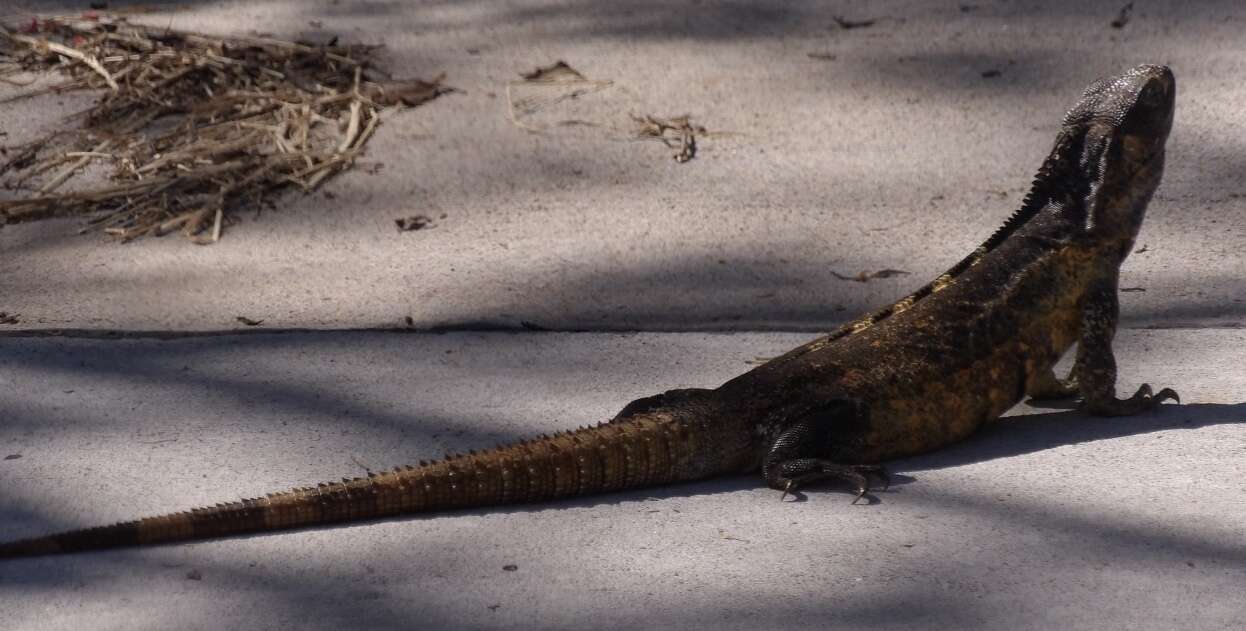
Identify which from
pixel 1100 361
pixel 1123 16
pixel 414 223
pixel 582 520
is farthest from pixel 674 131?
pixel 582 520

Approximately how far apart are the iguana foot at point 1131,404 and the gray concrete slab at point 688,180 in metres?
1.16

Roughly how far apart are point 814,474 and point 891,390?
34 cm

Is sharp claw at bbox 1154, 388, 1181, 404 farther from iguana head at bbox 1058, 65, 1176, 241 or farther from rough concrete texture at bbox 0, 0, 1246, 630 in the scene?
iguana head at bbox 1058, 65, 1176, 241

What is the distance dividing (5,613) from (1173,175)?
5369 mm

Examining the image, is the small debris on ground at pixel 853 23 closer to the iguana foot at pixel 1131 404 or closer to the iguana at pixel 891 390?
the iguana at pixel 891 390

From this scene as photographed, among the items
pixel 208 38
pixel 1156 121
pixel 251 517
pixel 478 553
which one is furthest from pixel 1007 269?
pixel 208 38

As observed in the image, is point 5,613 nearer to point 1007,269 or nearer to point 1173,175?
point 1007,269

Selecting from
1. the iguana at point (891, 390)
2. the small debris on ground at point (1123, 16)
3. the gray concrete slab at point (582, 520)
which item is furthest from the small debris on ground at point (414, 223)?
the small debris on ground at point (1123, 16)

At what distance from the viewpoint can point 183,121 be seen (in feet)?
23.5

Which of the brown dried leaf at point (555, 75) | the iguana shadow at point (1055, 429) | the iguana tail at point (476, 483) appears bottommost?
the iguana tail at point (476, 483)

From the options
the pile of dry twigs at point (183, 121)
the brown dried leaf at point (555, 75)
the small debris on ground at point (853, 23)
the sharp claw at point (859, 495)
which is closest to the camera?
the sharp claw at point (859, 495)

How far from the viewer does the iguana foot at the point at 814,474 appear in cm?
372

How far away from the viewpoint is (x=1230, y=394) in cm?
438

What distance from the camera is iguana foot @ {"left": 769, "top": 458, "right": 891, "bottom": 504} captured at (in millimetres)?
3719
